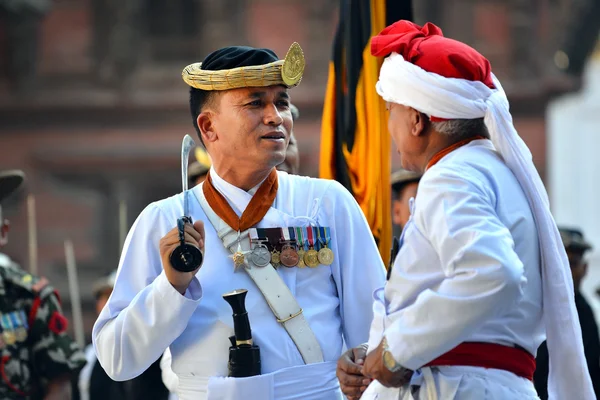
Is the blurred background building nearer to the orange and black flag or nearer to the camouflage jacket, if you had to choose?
the orange and black flag

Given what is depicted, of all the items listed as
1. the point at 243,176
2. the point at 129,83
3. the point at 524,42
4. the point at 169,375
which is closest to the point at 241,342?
the point at 243,176

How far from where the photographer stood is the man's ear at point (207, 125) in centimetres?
383

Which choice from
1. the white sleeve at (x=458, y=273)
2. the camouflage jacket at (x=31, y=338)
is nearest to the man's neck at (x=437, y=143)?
the white sleeve at (x=458, y=273)

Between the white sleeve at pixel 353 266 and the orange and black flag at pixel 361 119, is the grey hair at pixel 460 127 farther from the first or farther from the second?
the orange and black flag at pixel 361 119

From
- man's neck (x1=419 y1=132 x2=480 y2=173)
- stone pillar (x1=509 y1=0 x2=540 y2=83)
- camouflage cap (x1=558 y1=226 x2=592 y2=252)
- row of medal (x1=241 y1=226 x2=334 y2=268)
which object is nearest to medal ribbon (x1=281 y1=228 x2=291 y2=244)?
row of medal (x1=241 y1=226 x2=334 y2=268)

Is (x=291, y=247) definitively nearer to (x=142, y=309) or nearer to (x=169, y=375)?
(x=142, y=309)

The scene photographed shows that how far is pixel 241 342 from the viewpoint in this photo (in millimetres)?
3502

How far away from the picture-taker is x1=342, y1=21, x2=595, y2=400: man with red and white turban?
2.98m

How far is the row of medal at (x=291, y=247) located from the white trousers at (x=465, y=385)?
1.96 ft

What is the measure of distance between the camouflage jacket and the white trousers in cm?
220

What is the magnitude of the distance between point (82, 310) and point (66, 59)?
3.79m

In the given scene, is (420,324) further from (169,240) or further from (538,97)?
(538,97)

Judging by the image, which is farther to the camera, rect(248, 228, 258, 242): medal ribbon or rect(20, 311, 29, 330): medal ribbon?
rect(20, 311, 29, 330): medal ribbon

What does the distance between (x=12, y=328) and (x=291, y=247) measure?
69.8 inches
